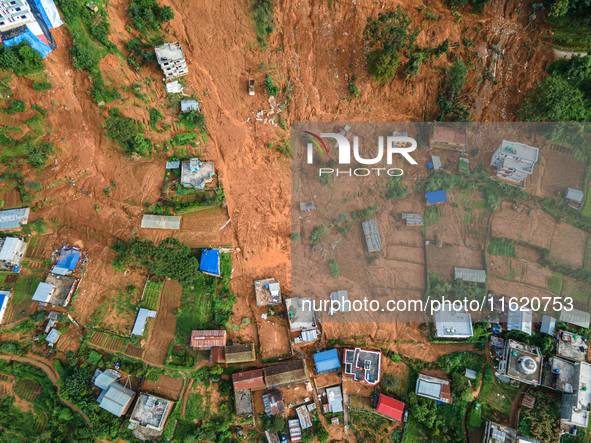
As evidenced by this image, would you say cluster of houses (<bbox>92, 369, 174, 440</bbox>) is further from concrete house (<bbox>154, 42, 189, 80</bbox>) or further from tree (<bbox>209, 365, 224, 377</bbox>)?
concrete house (<bbox>154, 42, 189, 80</bbox>)

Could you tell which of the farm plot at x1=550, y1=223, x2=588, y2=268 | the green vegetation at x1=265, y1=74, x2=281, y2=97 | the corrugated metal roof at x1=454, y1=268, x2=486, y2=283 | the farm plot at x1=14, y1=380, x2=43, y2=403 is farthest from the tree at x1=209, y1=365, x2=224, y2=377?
the farm plot at x1=550, y1=223, x2=588, y2=268

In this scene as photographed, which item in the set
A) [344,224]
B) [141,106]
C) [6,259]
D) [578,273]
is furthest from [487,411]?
[6,259]

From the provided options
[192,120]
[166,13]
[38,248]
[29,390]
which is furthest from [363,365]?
[166,13]

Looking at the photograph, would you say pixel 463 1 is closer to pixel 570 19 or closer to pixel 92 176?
pixel 570 19

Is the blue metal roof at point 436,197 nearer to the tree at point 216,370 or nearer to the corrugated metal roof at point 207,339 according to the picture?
the corrugated metal roof at point 207,339

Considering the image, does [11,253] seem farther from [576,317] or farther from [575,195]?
[575,195]

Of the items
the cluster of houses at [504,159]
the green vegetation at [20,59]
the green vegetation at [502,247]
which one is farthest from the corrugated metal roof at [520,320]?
the green vegetation at [20,59]

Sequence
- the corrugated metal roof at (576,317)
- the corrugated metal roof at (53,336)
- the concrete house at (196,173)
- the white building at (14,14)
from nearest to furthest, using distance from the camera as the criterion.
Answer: the white building at (14,14)
the corrugated metal roof at (576,317)
the corrugated metal roof at (53,336)
the concrete house at (196,173)
